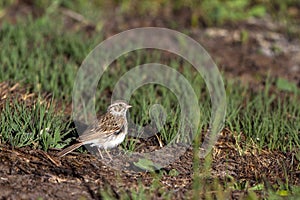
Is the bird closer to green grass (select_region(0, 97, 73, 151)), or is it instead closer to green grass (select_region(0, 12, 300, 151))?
green grass (select_region(0, 97, 73, 151))

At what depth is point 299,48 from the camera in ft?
35.7

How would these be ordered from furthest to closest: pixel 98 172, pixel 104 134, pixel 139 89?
pixel 139 89 < pixel 104 134 < pixel 98 172

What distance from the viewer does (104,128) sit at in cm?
619

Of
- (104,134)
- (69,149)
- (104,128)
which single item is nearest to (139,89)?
(104,128)

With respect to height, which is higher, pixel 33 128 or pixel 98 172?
pixel 33 128

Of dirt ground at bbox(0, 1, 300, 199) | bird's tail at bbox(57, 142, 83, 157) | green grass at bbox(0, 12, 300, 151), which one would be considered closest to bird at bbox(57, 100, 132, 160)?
bird's tail at bbox(57, 142, 83, 157)

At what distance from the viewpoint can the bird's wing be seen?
6031 mm

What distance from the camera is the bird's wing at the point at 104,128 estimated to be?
237 inches

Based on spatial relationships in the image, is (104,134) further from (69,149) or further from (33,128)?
(33,128)

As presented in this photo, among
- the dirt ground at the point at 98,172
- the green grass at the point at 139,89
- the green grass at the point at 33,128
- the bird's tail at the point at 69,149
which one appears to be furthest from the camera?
the green grass at the point at 139,89

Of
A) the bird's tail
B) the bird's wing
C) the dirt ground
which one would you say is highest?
the bird's wing

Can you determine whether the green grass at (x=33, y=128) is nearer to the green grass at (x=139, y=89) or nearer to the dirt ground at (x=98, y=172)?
the dirt ground at (x=98, y=172)

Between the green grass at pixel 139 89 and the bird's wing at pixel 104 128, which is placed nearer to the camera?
the bird's wing at pixel 104 128

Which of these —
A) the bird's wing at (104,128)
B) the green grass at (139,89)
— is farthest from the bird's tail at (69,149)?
the green grass at (139,89)
